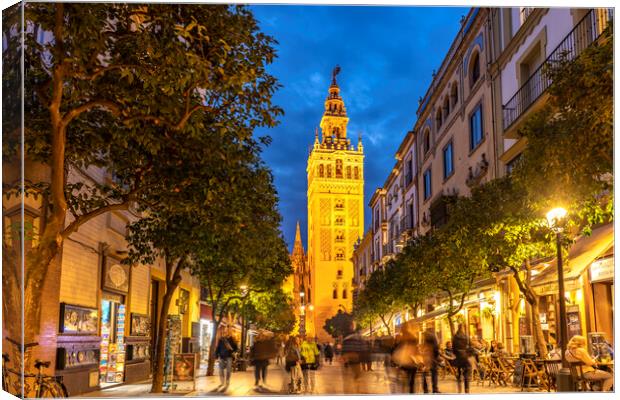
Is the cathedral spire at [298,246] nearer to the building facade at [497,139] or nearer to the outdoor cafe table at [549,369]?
the building facade at [497,139]

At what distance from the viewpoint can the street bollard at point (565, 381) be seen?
35.6ft

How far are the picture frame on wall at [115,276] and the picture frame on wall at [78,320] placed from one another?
0.97 m

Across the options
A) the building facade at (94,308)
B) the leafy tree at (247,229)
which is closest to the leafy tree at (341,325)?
the leafy tree at (247,229)

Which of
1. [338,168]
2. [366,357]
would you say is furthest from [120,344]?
→ [338,168]

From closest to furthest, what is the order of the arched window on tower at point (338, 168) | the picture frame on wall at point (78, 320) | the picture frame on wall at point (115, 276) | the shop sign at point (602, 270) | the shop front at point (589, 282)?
the shop sign at point (602, 270) < the shop front at point (589, 282) < the picture frame on wall at point (78, 320) < the picture frame on wall at point (115, 276) < the arched window on tower at point (338, 168)

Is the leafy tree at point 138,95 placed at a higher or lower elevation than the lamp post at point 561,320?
higher

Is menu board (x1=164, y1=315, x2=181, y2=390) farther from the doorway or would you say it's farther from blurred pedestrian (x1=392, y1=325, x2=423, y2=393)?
blurred pedestrian (x1=392, y1=325, x2=423, y2=393)

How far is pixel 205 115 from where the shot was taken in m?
11.3

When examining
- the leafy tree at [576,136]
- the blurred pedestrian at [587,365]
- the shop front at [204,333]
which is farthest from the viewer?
the shop front at [204,333]

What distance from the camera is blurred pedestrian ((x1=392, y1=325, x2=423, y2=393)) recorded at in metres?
12.4

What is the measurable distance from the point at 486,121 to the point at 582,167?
12.7 meters

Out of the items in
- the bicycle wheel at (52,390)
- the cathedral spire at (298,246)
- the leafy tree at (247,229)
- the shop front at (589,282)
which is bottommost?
A: the bicycle wheel at (52,390)

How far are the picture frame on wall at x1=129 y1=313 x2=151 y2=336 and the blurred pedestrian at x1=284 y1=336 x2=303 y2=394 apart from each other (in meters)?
5.19

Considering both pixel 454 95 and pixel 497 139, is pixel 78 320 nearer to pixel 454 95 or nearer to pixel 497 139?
pixel 497 139
